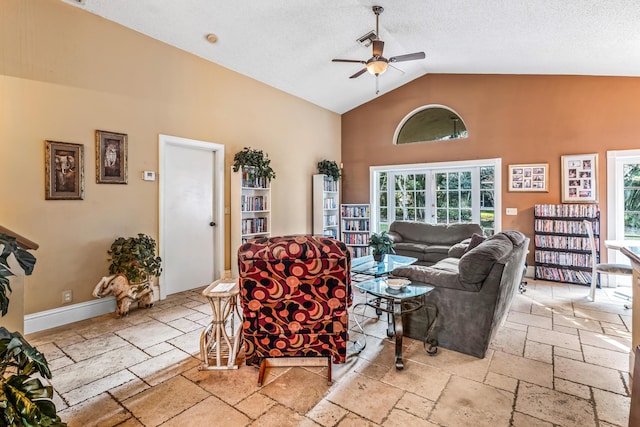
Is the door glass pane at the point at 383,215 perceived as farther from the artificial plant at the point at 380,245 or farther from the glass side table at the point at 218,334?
the glass side table at the point at 218,334

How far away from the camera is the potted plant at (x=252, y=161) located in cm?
487

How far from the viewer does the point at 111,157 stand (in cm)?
373

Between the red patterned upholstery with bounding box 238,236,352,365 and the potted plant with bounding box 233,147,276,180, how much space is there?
2.93 metres

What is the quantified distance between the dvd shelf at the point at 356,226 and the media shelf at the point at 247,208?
2070mm

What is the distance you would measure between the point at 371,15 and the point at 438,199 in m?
3.71

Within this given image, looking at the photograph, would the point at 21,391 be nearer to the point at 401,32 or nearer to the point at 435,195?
the point at 401,32

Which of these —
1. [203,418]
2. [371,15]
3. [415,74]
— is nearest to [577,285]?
[415,74]

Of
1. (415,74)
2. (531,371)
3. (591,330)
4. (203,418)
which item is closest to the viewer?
(203,418)

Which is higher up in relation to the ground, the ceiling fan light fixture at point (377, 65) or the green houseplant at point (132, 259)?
the ceiling fan light fixture at point (377, 65)

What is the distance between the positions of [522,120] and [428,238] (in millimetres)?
2553

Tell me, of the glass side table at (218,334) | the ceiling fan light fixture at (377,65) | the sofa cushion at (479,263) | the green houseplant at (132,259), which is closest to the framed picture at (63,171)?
the green houseplant at (132,259)

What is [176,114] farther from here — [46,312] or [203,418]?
[203,418]

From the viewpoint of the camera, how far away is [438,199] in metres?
6.49

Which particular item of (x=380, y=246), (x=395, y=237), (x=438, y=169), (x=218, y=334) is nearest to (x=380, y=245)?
(x=380, y=246)
